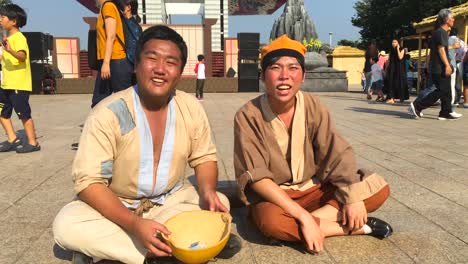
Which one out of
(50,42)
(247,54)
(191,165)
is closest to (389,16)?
(247,54)

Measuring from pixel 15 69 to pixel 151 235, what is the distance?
11.8 feet

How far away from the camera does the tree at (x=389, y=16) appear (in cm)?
3111

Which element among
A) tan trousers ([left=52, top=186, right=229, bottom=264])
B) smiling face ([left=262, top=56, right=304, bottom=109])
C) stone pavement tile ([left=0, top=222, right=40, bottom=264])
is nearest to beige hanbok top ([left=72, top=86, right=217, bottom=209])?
tan trousers ([left=52, top=186, right=229, bottom=264])

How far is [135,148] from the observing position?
2084 millimetres

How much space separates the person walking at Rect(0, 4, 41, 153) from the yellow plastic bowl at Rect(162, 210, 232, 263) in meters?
3.40

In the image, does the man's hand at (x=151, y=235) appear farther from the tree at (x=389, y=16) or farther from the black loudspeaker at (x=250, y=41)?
the tree at (x=389, y=16)

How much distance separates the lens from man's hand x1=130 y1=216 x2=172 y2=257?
183 centimetres

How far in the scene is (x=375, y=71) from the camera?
479 inches

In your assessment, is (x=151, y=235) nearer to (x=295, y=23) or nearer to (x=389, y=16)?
(x=295, y=23)

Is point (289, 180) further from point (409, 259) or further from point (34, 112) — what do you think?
point (34, 112)

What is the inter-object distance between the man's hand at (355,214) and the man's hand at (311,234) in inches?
8.5

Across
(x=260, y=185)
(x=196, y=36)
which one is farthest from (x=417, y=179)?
(x=196, y=36)

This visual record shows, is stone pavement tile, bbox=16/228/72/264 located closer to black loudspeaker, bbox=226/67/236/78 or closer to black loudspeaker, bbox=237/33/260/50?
black loudspeaker, bbox=237/33/260/50

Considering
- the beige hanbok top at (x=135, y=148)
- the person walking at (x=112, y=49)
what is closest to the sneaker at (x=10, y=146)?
the person walking at (x=112, y=49)
